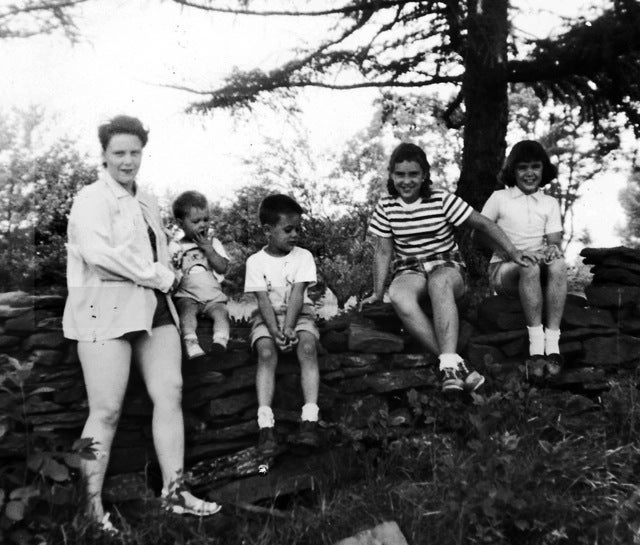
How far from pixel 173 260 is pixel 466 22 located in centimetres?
352

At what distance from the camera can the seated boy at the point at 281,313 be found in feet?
13.1

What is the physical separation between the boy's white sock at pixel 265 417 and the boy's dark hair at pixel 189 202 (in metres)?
1.21

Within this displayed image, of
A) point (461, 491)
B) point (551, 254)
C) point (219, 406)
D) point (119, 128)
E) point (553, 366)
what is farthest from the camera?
point (551, 254)

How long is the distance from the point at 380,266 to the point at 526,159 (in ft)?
3.86

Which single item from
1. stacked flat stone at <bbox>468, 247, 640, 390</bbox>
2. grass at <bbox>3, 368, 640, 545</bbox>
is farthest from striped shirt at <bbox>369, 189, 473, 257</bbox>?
grass at <bbox>3, 368, 640, 545</bbox>

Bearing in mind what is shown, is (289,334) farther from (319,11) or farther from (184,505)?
(319,11)

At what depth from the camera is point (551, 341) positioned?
4.56 metres

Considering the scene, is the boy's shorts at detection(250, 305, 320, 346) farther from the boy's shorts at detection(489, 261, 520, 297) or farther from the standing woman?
the boy's shorts at detection(489, 261, 520, 297)

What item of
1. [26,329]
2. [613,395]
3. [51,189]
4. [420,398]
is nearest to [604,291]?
[613,395]

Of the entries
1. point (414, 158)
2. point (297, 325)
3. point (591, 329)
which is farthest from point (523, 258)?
point (297, 325)

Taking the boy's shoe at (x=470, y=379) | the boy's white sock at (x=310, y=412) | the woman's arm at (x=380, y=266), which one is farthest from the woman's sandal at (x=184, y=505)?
the woman's arm at (x=380, y=266)

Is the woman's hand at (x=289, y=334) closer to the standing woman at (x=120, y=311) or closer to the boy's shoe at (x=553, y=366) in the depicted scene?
the standing woman at (x=120, y=311)

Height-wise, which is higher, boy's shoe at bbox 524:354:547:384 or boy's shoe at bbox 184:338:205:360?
boy's shoe at bbox 184:338:205:360

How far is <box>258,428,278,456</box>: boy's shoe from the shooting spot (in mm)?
3887
